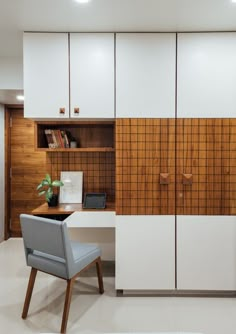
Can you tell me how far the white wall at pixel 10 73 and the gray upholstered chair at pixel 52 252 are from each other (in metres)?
1.74

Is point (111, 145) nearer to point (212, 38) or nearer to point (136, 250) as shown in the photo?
point (136, 250)

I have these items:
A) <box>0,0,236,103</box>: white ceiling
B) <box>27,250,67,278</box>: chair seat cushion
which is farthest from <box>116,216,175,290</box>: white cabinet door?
<box>0,0,236,103</box>: white ceiling

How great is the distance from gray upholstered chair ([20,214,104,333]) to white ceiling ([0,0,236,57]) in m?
1.68

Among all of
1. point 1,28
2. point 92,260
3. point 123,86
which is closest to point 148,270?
point 92,260

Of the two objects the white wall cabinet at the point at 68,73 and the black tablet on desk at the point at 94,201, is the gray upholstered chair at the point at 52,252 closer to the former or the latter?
the black tablet on desk at the point at 94,201

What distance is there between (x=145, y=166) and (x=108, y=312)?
1.34m

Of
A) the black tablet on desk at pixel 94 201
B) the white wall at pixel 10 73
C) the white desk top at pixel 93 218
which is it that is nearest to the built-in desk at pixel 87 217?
the white desk top at pixel 93 218

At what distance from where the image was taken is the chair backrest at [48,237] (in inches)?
82.0

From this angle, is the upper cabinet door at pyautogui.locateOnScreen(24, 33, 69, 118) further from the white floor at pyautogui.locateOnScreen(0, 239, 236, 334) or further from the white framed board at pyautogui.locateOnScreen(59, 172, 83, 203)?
the white floor at pyautogui.locateOnScreen(0, 239, 236, 334)

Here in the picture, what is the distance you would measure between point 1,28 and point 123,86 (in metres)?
1.24

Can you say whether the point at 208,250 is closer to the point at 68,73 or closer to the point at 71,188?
the point at 71,188

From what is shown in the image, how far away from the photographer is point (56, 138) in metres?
3.02

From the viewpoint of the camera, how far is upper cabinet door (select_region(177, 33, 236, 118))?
2539 millimetres

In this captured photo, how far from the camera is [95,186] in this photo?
10.9 ft
